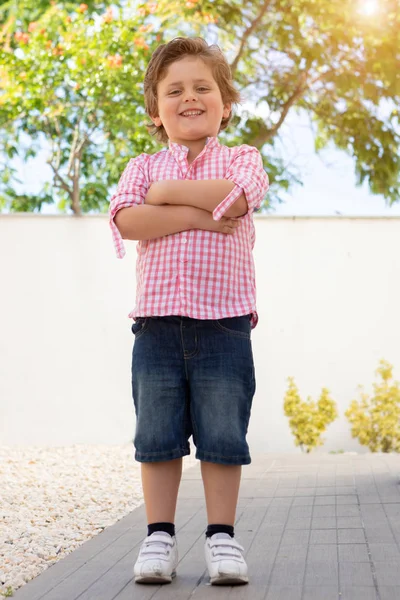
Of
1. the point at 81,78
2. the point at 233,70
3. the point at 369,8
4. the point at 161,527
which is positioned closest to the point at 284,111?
the point at 233,70

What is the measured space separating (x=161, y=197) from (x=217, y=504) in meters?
0.74

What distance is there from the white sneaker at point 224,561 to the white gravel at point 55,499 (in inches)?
19.8

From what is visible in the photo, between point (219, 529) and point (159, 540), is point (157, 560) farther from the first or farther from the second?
point (219, 529)

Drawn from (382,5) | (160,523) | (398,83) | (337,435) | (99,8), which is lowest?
(337,435)

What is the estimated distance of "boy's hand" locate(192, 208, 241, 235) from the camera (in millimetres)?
2150

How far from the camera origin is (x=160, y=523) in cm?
219

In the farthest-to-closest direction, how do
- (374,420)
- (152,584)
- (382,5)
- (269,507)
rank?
(382,5), (374,420), (269,507), (152,584)

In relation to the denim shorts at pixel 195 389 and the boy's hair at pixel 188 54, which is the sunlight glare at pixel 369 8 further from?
the denim shorts at pixel 195 389

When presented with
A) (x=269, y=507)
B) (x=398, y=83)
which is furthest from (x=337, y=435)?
(x=398, y=83)

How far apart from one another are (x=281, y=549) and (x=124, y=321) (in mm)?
4077

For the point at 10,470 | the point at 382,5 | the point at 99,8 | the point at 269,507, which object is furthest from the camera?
the point at 99,8

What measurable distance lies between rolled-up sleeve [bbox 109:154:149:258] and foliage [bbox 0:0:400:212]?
5694 millimetres

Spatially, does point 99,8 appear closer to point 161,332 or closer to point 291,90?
point 291,90

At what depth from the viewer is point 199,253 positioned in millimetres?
2176
